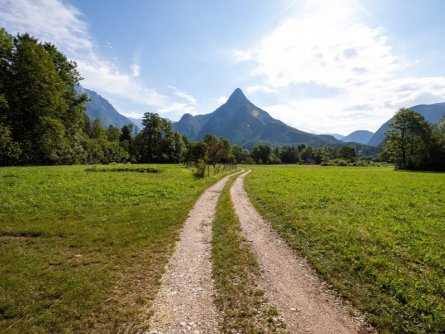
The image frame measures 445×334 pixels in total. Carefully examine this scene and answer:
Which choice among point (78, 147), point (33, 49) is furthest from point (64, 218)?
point (78, 147)

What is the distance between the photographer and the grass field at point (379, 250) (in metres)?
7.98

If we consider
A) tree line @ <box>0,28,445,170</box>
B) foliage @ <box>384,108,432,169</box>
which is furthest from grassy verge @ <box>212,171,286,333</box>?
foliage @ <box>384,108,432,169</box>

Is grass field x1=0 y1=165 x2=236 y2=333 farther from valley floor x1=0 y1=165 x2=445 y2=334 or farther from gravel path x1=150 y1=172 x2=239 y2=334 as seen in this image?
gravel path x1=150 y1=172 x2=239 y2=334

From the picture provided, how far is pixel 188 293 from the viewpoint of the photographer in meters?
8.75

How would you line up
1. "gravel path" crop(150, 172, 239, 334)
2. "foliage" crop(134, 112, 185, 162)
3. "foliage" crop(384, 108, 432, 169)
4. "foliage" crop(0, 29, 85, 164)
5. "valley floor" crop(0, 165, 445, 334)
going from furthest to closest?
"foliage" crop(134, 112, 185, 162), "foliage" crop(384, 108, 432, 169), "foliage" crop(0, 29, 85, 164), "valley floor" crop(0, 165, 445, 334), "gravel path" crop(150, 172, 239, 334)

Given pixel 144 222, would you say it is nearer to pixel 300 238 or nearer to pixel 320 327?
pixel 300 238

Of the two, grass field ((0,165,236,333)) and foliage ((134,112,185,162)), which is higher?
foliage ((134,112,185,162))

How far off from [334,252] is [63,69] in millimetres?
65888

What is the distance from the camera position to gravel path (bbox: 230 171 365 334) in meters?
7.28

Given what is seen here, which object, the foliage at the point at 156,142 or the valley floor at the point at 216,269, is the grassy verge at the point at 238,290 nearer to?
the valley floor at the point at 216,269

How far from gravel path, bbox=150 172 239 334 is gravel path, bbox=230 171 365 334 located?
7.15 feet

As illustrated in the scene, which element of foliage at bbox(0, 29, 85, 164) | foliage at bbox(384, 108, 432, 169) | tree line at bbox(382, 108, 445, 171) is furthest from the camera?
foliage at bbox(384, 108, 432, 169)

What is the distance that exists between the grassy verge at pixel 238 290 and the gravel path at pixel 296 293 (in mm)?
388

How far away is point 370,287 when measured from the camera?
9.19 m
